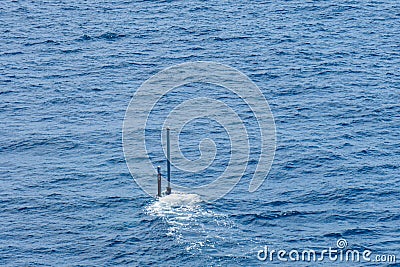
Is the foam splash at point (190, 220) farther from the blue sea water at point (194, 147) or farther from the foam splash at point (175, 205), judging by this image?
the blue sea water at point (194, 147)

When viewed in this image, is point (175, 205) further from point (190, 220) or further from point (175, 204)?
point (190, 220)

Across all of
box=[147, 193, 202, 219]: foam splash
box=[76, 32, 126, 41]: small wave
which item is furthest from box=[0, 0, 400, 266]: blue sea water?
box=[147, 193, 202, 219]: foam splash

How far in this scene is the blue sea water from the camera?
12362 centimetres

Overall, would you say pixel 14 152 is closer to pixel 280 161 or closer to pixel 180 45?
pixel 280 161

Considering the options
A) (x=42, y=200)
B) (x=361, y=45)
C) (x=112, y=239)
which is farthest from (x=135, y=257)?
(x=361, y=45)

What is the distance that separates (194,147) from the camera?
489ft

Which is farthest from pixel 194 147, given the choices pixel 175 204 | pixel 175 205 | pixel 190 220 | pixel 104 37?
pixel 104 37

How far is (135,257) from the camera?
12038cm

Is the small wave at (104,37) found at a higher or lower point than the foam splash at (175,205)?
higher

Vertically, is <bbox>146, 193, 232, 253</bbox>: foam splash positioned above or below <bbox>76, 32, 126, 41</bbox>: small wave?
below

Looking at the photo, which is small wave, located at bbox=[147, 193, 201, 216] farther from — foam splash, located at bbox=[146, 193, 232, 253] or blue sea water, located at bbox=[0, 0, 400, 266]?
blue sea water, located at bbox=[0, 0, 400, 266]

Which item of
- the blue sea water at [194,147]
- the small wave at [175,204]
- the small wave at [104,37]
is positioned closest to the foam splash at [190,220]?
the small wave at [175,204]

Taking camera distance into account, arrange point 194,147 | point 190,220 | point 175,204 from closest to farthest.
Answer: point 190,220 → point 175,204 → point 194,147

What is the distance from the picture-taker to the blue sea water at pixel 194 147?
12362 cm
